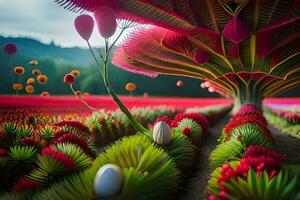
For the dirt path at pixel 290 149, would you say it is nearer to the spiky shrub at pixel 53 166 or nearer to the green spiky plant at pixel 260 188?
the green spiky plant at pixel 260 188

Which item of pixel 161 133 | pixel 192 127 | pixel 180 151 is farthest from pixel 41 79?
pixel 180 151

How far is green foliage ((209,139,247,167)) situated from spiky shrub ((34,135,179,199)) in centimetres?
77

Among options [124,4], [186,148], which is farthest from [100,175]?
[124,4]

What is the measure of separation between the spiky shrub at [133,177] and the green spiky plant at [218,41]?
2258 mm

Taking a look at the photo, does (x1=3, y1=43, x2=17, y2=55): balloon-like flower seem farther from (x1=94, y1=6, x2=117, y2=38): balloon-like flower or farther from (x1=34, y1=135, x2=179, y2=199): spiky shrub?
(x1=34, y1=135, x2=179, y2=199): spiky shrub

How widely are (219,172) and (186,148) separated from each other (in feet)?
5.17

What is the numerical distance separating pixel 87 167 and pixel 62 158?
29cm

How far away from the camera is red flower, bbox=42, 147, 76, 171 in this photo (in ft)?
9.77

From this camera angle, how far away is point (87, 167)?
10.5 ft

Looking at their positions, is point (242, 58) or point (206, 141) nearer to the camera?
point (206, 141)

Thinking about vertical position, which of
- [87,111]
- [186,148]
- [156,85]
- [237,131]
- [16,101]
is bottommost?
[156,85]

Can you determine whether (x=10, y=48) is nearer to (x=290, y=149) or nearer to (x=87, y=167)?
(x=87, y=167)

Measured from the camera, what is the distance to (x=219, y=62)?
30.5 ft

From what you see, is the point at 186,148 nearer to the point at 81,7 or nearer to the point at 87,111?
the point at 81,7
